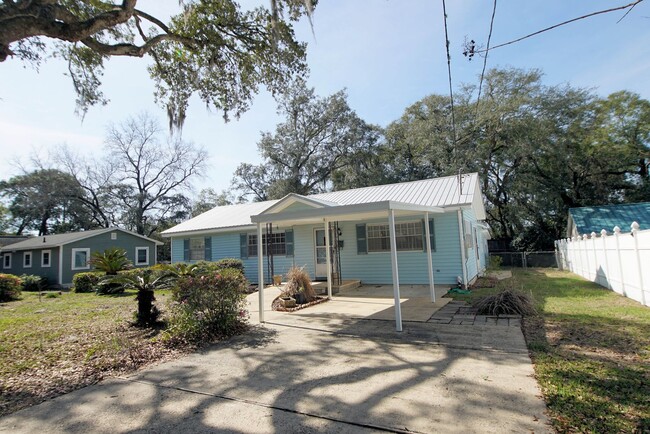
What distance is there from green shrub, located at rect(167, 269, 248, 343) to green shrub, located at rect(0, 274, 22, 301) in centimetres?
1220

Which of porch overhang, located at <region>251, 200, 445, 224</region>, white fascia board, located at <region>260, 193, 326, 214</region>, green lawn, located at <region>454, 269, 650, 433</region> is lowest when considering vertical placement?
green lawn, located at <region>454, 269, 650, 433</region>

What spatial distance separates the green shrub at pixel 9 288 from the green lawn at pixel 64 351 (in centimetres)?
563

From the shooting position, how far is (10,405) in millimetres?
3852

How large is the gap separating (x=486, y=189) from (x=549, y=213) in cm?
442

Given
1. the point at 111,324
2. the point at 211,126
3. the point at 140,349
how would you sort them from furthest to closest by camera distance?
the point at 211,126, the point at 111,324, the point at 140,349

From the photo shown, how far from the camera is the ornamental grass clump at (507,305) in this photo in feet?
23.7

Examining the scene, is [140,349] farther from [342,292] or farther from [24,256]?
[24,256]

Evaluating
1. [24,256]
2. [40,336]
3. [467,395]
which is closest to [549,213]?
[467,395]

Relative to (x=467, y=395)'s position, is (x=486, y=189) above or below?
above

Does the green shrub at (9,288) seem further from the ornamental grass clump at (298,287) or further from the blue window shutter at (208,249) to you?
the ornamental grass clump at (298,287)

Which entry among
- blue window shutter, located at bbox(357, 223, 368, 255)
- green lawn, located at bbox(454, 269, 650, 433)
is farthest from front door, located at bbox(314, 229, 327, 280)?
green lawn, located at bbox(454, 269, 650, 433)

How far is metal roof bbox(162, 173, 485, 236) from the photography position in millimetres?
11984

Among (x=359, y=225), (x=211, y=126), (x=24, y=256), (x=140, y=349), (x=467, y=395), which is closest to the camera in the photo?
(x=467, y=395)

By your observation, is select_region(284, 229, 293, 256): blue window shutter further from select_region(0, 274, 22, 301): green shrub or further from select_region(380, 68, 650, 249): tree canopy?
select_region(380, 68, 650, 249): tree canopy
